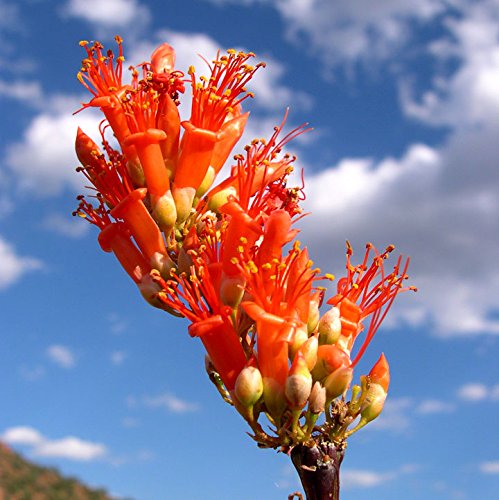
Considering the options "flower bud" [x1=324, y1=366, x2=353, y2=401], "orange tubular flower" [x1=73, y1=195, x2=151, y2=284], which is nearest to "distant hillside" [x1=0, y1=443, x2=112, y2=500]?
"orange tubular flower" [x1=73, y1=195, x2=151, y2=284]

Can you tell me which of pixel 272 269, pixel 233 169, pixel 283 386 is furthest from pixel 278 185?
pixel 283 386

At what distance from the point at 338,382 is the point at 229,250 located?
753 mm

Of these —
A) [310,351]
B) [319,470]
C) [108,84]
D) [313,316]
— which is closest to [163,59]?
[108,84]

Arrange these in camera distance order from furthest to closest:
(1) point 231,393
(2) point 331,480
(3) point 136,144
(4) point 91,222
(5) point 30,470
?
(5) point 30,470 < (4) point 91,222 < (3) point 136,144 < (1) point 231,393 < (2) point 331,480

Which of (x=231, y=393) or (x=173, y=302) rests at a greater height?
(x=173, y=302)

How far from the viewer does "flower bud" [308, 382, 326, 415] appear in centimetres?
301

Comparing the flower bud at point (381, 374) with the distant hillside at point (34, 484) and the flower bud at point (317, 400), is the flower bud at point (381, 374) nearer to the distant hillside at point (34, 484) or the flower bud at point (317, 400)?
the flower bud at point (317, 400)

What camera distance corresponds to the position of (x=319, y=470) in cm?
299

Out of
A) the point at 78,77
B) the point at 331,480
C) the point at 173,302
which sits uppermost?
the point at 78,77

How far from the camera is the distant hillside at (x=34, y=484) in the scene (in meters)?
25.2

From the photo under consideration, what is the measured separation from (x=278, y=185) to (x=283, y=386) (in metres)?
1.01

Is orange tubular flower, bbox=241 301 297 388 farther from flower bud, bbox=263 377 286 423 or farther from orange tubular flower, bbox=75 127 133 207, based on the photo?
orange tubular flower, bbox=75 127 133 207

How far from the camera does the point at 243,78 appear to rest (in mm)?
3822

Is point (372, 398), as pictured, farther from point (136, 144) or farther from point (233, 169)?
point (136, 144)
